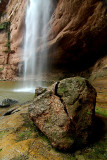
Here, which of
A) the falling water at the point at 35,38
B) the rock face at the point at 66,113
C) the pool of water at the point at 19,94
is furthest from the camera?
the falling water at the point at 35,38

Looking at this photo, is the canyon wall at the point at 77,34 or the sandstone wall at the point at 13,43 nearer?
the canyon wall at the point at 77,34

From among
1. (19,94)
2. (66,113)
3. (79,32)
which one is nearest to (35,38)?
(79,32)

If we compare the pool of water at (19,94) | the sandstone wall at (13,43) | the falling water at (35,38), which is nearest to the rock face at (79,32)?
the falling water at (35,38)

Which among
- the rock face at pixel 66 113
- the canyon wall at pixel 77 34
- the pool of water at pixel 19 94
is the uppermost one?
the canyon wall at pixel 77 34

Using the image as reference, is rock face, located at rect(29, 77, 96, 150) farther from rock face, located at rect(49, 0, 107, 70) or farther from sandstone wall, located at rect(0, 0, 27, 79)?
sandstone wall, located at rect(0, 0, 27, 79)

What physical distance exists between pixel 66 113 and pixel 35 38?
1168cm

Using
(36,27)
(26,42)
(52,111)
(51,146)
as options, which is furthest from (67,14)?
(51,146)

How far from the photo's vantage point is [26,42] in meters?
13.0

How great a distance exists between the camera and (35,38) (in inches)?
448

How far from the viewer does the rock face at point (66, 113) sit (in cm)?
132

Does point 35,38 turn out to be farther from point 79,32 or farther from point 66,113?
point 66,113

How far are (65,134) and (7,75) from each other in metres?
16.0

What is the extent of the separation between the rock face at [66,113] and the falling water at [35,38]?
9.59 meters

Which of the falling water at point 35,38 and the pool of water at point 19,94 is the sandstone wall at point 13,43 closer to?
the falling water at point 35,38
